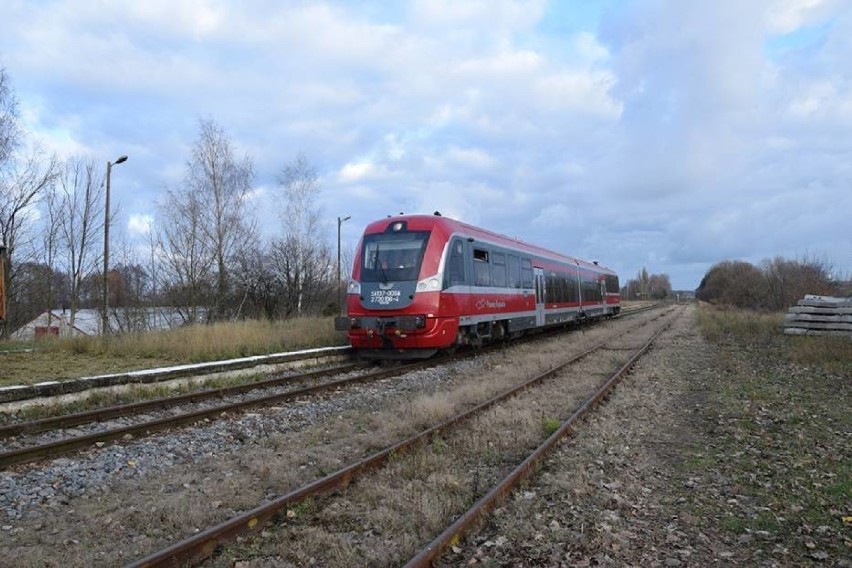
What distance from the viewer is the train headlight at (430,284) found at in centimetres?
1335

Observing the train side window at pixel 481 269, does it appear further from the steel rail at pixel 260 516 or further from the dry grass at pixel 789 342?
the steel rail at pixel 260 516

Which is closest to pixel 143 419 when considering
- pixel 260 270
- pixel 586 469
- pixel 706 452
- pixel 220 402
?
pixel 220 402

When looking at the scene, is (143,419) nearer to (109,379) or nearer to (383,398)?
(109,379)

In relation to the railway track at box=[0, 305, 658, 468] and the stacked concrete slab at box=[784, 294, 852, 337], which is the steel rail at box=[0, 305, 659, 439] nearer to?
the railway track at box=[0, 305, 658, 468]

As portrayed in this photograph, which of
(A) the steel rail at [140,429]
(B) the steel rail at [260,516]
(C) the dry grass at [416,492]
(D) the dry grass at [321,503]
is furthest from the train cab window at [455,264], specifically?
(B) the steel rail at [260,516]

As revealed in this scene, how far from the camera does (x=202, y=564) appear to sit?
3.89 metres

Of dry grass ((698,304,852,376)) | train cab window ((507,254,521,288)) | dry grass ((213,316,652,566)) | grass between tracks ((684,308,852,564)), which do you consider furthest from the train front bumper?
dry grass ((698,304,852,376))

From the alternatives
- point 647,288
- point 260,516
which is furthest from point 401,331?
point 647,288

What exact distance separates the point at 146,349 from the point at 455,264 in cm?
824

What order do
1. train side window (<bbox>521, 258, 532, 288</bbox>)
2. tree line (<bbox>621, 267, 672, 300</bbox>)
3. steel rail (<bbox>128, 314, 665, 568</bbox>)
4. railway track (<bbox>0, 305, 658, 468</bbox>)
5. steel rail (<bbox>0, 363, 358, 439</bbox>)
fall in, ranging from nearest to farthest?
steel rail (<bbox>128, 314, 665, 568</bbox>), railway track (<bbox>0, 305, 658, 468</bbox>), steel rail (<bbox>0, 363, 358, 439</bbox>), train side window (<bbox>521, 258, 532, 288</bbox>), tree line (<bbox>621, 267, 672, 300</bbox>)

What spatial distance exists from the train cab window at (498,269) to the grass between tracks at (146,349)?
16.9 feet

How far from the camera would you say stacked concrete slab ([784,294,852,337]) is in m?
20.1

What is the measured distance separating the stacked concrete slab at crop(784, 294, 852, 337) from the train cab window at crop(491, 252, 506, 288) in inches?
464

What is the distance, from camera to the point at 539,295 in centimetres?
2067
